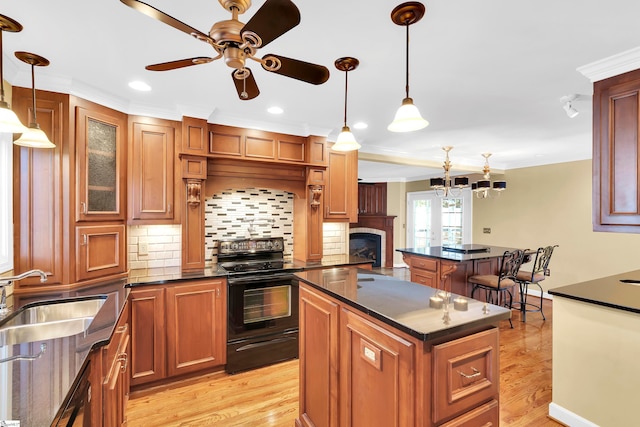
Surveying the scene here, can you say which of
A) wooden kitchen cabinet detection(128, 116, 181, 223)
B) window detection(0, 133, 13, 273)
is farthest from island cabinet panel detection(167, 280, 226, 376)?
window detection(0, 133, 13, 273)

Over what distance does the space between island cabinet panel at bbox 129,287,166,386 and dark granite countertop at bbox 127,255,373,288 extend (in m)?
0.07

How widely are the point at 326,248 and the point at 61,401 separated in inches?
Answer: 120

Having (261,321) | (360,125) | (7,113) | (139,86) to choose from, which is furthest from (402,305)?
(139,86)

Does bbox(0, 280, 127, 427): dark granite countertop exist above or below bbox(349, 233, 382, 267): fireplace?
above

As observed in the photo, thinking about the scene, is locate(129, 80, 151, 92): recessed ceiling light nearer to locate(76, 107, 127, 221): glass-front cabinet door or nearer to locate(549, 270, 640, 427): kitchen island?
locate(76, 107, 127, 221): glass-front cabinet door

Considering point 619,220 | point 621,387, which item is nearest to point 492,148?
point 619,220

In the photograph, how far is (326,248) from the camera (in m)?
3.88

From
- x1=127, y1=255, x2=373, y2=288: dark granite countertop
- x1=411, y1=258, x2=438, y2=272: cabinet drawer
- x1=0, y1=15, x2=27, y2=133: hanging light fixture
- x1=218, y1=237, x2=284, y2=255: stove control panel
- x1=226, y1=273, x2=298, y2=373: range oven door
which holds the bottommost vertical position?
x1=226, y1=273, x2=298, y2=373: range oven door

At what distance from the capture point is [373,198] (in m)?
8.09

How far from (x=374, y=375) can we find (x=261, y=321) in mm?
1757

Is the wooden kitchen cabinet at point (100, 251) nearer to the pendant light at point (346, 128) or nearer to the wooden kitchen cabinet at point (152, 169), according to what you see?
the wooden kitchen cabinet at point (152, 169)

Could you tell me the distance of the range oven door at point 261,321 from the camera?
9.23ft

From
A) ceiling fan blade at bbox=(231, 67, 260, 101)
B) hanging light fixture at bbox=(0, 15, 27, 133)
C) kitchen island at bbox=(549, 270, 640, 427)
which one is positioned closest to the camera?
hanging light fixture at bbox=(0, 15, 27, 133)

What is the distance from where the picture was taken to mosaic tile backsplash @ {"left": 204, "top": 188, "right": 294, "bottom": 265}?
3.32 metres
